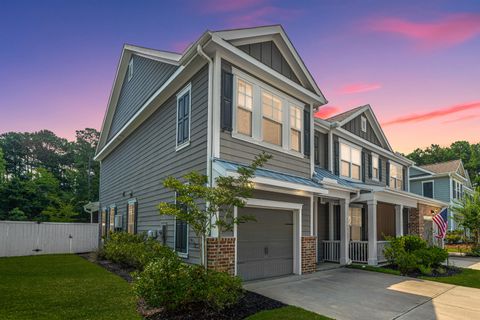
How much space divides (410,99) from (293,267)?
877 centimetres

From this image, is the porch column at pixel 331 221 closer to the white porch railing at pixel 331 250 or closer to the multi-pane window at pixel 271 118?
the white porch railing at pixel 331 250

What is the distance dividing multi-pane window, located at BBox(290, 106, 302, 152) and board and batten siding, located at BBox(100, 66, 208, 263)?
11.0 ft

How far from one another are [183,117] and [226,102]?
1.96m

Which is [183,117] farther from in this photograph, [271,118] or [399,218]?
[399,218]

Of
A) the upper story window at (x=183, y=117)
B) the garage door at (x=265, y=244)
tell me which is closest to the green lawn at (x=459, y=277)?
the garage door at (x=265, y=244)

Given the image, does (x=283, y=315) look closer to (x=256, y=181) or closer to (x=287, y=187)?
(x=256, y=181)

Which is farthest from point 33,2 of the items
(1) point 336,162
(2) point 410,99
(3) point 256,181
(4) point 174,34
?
(2) point 410,99

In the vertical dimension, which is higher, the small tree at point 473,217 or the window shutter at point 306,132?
the window shutter at point 306,132

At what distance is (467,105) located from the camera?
49.4 ft

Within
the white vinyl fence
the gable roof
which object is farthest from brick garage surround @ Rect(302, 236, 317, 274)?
the white vinyl fence

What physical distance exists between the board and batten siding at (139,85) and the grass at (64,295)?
21.4ft

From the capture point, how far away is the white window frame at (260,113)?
29.8ft

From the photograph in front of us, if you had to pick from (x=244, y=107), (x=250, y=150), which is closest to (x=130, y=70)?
(x=244, y=107)

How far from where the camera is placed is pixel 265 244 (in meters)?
9.72
